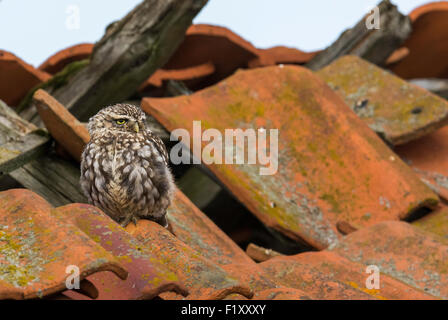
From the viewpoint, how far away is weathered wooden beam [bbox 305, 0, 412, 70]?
5.71 meters

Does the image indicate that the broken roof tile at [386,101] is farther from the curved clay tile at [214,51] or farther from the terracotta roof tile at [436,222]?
the terracotta roof tile at [436,222]

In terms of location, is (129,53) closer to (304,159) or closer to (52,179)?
(52,179)

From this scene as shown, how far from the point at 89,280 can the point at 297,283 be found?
95 centimetres

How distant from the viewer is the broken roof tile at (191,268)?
83.0 inches

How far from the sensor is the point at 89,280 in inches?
81.5

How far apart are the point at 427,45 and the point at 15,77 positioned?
4.01 metres

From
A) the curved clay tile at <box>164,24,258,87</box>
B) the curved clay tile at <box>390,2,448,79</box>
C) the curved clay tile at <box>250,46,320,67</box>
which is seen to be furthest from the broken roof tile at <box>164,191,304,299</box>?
the curved clay tile at <box>390,2,448,79</box>

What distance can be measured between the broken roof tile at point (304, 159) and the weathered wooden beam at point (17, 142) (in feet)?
2.31

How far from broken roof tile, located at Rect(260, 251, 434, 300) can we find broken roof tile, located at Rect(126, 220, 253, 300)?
47 centimetres

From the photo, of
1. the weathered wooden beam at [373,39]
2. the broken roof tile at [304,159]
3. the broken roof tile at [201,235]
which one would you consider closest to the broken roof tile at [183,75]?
the broken roof tile at [304,159]

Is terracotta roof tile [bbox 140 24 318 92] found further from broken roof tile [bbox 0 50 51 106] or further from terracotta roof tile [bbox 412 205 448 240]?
terracotta roof tile [bbox 412 205 448 240]

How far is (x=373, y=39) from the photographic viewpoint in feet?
18.9
